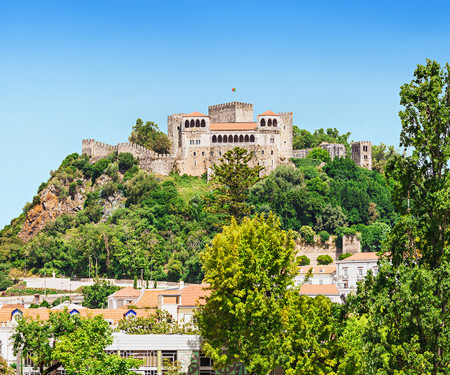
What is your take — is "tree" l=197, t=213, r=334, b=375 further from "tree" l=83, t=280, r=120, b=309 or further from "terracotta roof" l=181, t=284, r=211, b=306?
"tree" l=83, t=280, r=120, b=309

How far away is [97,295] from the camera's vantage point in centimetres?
8331

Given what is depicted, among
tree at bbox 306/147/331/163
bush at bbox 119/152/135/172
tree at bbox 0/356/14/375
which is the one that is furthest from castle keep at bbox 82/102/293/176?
tree at bbox 0/356/14/375

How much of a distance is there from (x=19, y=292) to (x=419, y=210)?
76691 millimetres

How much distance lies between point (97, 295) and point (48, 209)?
34.6 meters

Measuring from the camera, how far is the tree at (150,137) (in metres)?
121

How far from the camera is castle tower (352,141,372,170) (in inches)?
4993

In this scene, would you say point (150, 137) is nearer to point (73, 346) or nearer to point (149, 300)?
point (149, 300)

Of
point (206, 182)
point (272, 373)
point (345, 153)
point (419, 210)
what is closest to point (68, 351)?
point (272, 373)

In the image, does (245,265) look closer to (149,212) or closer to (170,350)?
(170,350)

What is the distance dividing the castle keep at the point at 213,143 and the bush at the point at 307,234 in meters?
11.8

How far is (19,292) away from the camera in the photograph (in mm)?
95125

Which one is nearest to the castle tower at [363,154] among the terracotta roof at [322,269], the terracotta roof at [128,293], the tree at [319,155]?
the tree at [319,155]

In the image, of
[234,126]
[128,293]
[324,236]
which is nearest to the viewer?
[128,293]

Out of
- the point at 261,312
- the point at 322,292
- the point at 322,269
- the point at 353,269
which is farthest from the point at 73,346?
the point at 322,269
